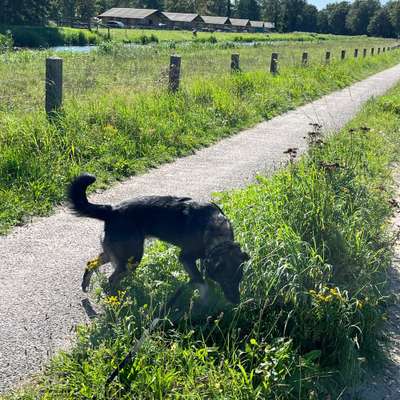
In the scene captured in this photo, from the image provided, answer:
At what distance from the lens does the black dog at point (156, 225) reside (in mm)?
3453

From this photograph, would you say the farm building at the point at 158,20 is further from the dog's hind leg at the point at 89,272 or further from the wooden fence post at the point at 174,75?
the dog's hind leg at the point at 89,272

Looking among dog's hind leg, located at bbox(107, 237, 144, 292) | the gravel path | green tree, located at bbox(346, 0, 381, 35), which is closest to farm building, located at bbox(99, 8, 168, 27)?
green tree, located at bbox(346, 0, 381, 35)

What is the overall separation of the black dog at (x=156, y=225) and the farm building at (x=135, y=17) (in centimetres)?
9540

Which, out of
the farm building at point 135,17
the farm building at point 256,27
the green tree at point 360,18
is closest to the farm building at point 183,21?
the farm building at point 135,17

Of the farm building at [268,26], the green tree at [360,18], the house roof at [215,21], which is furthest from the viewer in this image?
the green tree at [360,18]

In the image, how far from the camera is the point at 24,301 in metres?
3.56

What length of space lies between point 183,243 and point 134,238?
1.11 feet

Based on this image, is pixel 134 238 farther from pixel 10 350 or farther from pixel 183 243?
pixel 10 350

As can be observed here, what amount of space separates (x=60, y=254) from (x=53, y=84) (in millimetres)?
3250

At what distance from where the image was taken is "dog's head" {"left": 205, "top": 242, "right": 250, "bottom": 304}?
10.8 feet

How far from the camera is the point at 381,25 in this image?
11556 centimetres

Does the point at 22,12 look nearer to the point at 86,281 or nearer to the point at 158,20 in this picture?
the point at 158,20

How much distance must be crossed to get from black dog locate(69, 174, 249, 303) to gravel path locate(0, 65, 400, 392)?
1.81 ft

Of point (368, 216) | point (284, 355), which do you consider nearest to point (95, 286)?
point (284, 355)
